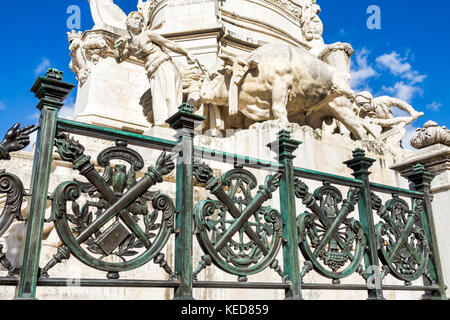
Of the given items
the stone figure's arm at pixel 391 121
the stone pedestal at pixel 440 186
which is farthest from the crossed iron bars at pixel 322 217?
the stone figure's arm at pixel 391 121

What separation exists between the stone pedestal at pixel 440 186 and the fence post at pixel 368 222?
4.56ft

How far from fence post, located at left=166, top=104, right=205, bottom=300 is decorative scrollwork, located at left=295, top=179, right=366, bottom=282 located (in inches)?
41.1

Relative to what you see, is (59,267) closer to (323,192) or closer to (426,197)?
(323,192)

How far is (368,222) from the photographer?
4.03 metres

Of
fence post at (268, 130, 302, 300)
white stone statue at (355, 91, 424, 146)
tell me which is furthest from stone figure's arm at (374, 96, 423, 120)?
fence post at (268, 130, 302, 300)

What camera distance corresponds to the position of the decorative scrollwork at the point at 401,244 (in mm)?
4148

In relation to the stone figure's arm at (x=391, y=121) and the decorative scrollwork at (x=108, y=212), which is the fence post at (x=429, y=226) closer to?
the decorative scrollwork at (x=108, y=212)

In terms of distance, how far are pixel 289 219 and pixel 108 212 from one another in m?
1.50

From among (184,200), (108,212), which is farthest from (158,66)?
(108,212)

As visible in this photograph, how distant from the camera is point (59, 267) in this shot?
5199mm

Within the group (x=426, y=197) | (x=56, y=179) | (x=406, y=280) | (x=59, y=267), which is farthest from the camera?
(x=56, y=179)

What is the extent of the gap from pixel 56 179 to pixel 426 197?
4971 mm

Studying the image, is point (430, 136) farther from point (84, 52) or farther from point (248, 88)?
point (84, 52)
